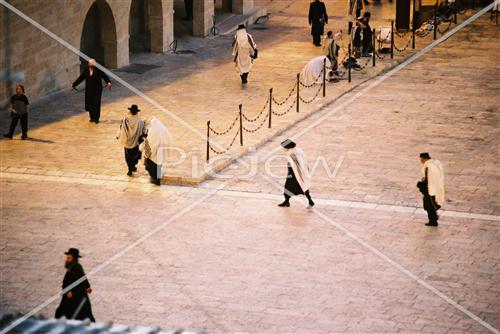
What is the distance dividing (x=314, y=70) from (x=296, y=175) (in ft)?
27.8

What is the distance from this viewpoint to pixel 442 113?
24.9 metres

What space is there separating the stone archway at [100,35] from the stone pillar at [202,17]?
10.8ft

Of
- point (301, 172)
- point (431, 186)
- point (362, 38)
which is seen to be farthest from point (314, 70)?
point (431, 186)

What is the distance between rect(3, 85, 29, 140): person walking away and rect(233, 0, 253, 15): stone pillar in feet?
45.0

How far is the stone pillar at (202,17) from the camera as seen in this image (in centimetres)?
3231

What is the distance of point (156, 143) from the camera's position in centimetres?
1955

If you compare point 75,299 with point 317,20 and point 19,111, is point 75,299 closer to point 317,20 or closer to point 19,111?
point 19,111

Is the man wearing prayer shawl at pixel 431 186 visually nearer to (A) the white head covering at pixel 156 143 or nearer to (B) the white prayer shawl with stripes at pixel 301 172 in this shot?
(B) the white prayer shawl with stripes at pixel 301 172

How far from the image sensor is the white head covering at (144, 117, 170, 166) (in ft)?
64.1

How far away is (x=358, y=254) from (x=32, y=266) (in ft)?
14.9

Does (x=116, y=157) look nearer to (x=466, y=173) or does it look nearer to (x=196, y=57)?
(x=466, y=173)

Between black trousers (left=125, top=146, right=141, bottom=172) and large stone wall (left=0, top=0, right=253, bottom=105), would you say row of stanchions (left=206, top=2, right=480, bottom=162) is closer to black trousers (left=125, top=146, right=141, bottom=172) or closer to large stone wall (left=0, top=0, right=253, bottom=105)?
black trousers (left=125, top=146, right=141, bottom=172)
